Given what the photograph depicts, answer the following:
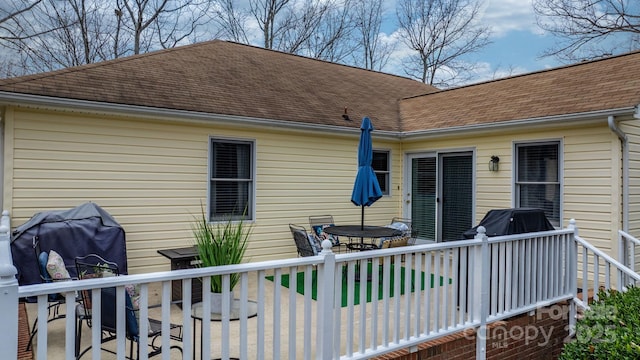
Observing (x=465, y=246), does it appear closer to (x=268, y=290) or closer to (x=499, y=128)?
(x=268, y=290)

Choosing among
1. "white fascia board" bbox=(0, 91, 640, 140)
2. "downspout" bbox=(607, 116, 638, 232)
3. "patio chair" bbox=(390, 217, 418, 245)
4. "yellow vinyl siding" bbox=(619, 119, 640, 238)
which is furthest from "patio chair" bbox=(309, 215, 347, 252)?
"yellow vinyl siding" bbox=(619, 119, 640, 238)

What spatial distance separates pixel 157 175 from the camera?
6426 millimetres

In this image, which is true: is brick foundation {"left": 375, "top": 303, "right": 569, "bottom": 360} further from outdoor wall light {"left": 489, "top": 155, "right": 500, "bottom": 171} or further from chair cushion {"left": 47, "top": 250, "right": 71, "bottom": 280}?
outdoor wall light {"left": 489, "top": 155, "right": 500, "bottom": 171}

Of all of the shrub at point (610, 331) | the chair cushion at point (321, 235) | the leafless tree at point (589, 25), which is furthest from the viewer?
the leafless tree at point (589, 25)

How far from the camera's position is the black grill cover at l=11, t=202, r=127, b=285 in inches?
192

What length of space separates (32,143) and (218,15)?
47.9 feet

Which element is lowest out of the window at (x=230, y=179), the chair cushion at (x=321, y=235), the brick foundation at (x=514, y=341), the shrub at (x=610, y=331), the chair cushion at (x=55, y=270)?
the brick foundation at (x=514, y=341)

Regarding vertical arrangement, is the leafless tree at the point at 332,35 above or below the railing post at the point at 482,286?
above

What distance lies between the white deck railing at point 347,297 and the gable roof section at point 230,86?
9.52 feet

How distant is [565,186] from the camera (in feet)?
21.8

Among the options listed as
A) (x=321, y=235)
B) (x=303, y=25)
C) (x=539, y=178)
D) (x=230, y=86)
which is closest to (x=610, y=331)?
(x=539, y=178)

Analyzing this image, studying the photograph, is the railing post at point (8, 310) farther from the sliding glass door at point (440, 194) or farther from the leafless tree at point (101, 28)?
the leafless tree at point (101, 28)

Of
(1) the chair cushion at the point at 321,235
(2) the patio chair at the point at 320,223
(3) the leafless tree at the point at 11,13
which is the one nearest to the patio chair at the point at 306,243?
(1) the chair cushion at the point at 321,235

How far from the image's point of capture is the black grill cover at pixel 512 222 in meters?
4.85
